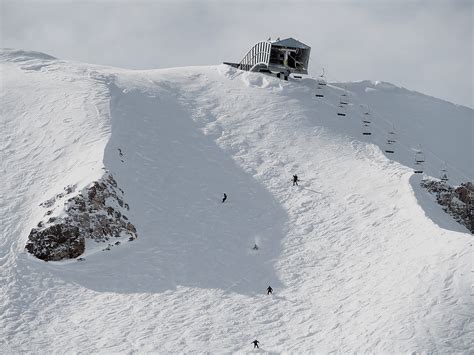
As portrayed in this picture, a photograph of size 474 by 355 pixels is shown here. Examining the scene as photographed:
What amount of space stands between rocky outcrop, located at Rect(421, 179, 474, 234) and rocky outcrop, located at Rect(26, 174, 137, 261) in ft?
65.9

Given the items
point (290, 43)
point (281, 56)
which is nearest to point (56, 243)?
point (281, 56)

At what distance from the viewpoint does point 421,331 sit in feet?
99.4

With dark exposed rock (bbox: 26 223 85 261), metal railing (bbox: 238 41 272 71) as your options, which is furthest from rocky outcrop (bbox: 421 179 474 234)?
metal railing (bbox: 238 41 272 71)

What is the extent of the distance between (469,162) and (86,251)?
147ft

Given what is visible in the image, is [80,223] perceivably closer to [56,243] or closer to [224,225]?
[56,243]

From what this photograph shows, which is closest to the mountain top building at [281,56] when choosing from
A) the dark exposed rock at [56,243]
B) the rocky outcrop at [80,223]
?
the rocky outcrop at [80,223]

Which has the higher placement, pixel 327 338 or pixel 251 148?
pixel 251 148

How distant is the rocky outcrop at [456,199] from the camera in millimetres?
43406

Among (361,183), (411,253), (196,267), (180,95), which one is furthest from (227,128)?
(411,253)

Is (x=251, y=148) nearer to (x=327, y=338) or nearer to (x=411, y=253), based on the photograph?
(x=411, y=253)

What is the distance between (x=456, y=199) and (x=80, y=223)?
2451 cm

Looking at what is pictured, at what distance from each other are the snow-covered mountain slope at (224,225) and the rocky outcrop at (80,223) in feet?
2.39

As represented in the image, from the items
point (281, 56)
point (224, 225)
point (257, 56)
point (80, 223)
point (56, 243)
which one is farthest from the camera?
point (257, 56)

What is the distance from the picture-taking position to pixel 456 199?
44.4 m
